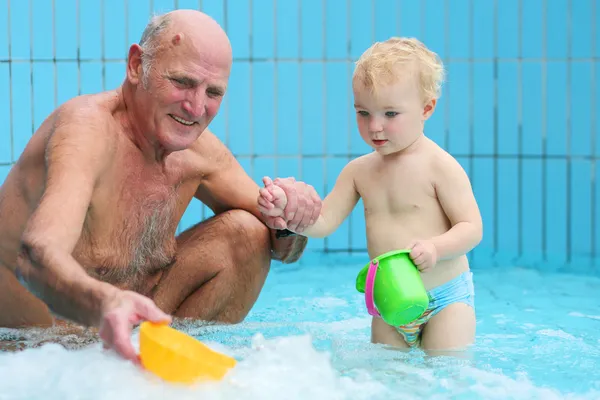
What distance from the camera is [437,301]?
3.08 m

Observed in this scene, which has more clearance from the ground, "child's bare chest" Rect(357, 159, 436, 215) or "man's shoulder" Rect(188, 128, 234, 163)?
"man's shoulder" Rect(188, 128, 234, 163)

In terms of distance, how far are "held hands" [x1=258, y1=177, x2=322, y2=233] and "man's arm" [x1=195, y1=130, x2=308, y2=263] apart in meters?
0.38

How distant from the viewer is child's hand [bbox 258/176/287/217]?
307 centimetres

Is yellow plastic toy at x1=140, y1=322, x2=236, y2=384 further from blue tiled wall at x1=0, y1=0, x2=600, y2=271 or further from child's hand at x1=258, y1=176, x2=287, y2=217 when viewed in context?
blue tiled wall at x1=0, y1=0, x2=600, y2=271

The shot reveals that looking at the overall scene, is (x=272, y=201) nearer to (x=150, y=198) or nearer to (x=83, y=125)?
(x=150, y=198)

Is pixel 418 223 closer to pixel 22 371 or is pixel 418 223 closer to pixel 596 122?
pixel 22 371

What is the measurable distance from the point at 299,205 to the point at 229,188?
560mm

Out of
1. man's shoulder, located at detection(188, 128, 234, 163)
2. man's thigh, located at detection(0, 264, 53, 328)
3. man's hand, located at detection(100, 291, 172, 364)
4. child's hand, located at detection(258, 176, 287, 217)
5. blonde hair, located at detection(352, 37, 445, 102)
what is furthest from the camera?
man's shoulder, located at detection(188, 128, 234, 163)

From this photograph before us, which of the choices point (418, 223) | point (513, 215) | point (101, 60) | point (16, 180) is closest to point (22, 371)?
point (16, 180)

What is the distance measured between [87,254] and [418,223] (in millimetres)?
1085

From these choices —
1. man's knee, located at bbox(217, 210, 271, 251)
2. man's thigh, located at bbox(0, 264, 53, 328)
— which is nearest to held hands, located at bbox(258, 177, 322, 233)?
man's knee, located at bbox(217, 210, 271, 251)

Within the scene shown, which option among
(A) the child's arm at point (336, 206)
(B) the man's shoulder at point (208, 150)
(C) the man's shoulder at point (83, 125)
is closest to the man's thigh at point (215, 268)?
(B) the man's shoulder at point (208, 150)

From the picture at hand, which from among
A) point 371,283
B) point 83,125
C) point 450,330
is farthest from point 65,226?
point 450,330

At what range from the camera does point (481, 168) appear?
21.0 feet
